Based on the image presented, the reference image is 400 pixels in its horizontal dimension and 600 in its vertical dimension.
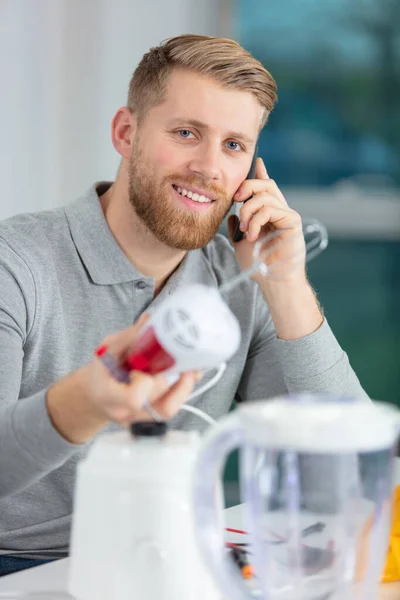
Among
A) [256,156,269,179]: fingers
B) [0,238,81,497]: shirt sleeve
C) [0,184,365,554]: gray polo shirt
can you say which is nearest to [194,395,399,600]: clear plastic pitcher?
[0,238,81,497]: shirt sleeve

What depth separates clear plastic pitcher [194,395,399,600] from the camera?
2.35ft

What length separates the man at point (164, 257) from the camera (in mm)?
1406

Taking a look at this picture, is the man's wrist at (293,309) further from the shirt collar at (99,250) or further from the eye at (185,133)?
the eye at (185,133)

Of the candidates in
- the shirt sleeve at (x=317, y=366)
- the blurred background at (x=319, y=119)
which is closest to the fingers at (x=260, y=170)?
the shirt sleeve at (x=317, y=366)

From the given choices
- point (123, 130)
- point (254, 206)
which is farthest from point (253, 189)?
point (123, 130)

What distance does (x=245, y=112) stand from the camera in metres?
1.52

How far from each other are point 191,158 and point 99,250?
22 cm

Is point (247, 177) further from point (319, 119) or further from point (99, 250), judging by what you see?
point (319, 119)

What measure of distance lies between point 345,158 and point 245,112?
1927 millimetres

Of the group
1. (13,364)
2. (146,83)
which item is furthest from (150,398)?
(146,83)

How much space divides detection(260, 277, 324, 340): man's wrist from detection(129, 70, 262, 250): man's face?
17 centimetres

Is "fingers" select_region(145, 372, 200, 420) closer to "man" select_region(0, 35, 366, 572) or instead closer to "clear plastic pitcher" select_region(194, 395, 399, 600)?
"clear plastic pitcher" select_region(194, 395, 399, 600)

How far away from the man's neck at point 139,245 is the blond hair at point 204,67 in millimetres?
186

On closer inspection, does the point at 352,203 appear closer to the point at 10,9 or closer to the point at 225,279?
the point at 10,9
